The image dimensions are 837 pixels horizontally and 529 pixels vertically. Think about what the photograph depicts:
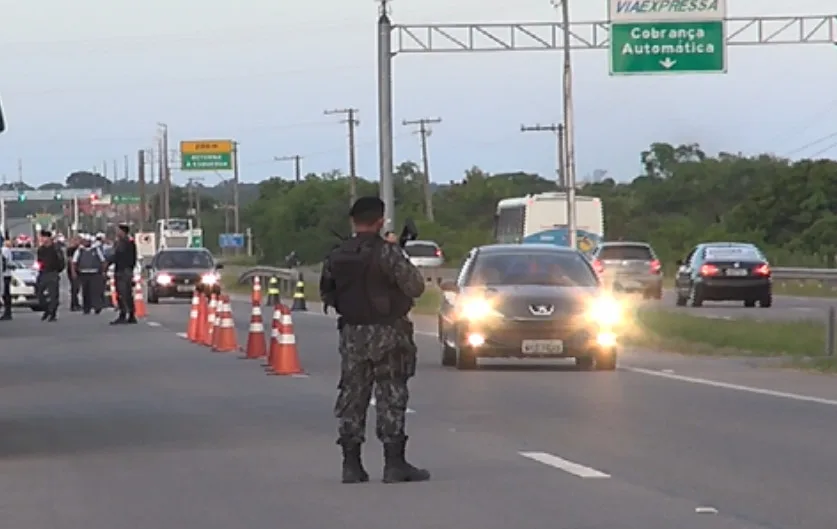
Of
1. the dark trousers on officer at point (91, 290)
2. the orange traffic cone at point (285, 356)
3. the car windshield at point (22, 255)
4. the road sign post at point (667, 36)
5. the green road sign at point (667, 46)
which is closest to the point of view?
the orange traffic cone at point (285, 356)

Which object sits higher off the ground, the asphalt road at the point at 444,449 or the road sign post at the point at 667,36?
the road sign post at the point at 667,36

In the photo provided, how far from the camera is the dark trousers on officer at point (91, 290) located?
135 feet

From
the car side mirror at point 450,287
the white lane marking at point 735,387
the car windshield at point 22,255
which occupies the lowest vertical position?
the white lane marking at point 735,387

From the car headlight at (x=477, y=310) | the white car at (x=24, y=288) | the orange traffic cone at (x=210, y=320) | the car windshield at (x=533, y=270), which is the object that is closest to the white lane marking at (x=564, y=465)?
the car headlight at (x=477, y=310)

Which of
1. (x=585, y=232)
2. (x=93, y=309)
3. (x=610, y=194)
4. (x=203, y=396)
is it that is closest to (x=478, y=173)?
(x=610, y=194)

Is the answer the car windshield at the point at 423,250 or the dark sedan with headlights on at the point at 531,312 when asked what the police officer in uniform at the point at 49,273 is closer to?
the dark sedan with headlights on at the point at 531,312

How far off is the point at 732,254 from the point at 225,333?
761 inches

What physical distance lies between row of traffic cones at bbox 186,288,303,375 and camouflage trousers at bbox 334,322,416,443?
960 centimetres

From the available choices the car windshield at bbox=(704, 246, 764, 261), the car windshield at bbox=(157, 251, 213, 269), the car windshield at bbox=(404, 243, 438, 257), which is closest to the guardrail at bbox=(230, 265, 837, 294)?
the car windshield at bbox=(157, 251, 213, 269)

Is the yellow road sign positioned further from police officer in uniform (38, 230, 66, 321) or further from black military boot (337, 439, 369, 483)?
black military boot (337, 439, 369, 483)

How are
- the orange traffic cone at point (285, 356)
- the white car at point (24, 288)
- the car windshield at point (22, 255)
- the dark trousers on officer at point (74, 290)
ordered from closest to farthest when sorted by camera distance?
the orange traffic cone at point (285, 356)
the dark trousers on officer at point (74, 290)
the white car at point (24, 288)
the car windshield at point (22, 255)

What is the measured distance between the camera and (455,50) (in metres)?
41.6

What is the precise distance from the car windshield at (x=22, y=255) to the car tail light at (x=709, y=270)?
60.7 feet

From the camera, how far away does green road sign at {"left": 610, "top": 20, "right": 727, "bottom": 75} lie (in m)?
40.7
